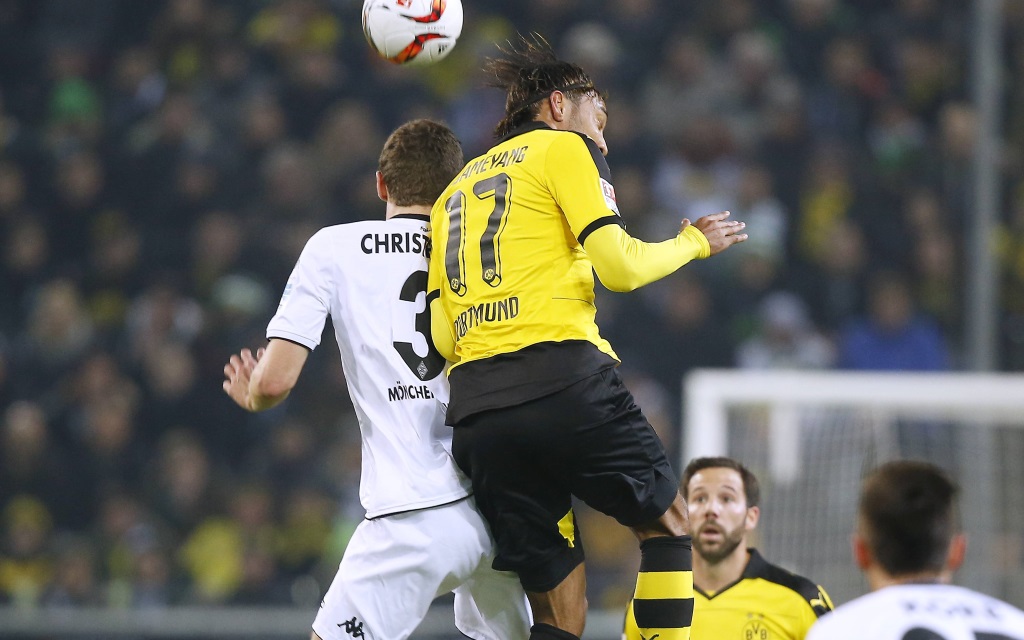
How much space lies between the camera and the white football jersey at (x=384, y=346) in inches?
142

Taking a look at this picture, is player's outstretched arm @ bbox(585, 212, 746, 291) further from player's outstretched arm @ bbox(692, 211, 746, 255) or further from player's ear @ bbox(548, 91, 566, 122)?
player's ear @ bbox(548, 91, 566, 122)

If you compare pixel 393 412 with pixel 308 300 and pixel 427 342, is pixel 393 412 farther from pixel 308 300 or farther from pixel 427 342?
pixel 308 300

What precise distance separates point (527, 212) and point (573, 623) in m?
1.14

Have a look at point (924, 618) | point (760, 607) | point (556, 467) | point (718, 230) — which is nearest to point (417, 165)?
point (718, 230)

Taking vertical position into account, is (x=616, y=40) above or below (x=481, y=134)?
above

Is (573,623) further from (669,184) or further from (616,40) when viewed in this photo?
(616,40)

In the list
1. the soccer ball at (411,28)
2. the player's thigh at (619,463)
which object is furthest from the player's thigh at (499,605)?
the soccer ball at (411,28)

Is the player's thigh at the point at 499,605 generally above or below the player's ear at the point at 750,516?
below

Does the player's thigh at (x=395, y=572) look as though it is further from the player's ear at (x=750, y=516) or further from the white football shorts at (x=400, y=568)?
the player's ear at (x=750, y=516)

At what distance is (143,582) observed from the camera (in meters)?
A: 8.01

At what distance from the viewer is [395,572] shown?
3.52 meters

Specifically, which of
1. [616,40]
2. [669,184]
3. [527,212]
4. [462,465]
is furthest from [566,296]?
[616,40]

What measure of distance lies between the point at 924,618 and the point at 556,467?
1.22 meters

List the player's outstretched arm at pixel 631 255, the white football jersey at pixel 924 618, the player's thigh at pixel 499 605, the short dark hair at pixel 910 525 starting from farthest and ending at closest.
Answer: the player's thigh at pixel 499 605, the player's outstretched arm at pixel 631 255, the short dark hair at pixel 910 525, the white football jersey at pixel 924 618
